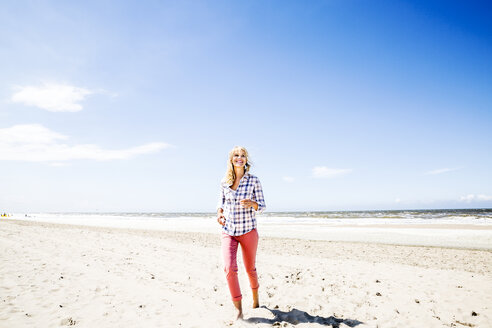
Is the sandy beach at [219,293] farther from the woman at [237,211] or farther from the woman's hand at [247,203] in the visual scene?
the woman's hand at [247,203]

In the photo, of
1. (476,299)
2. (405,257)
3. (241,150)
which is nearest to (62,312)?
(241,150)

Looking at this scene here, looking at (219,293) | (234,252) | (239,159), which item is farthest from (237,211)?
(219,293)

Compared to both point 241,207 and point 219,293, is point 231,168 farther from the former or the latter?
point 219,293

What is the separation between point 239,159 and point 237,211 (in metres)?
0.74

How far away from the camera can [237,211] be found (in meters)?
3.79

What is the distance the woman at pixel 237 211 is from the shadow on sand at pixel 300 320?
448mm

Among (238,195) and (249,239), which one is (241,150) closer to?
(238,195)

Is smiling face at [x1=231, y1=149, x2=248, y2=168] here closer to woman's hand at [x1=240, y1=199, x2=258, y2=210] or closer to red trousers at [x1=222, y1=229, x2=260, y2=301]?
woman's hand at [x1=240, y1=199, x2=258, y2=210]

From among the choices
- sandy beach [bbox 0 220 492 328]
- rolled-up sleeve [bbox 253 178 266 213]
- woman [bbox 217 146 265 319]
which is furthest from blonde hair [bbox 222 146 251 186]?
sandy beach [bbox 0 220 492 328]

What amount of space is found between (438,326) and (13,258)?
10110 mm

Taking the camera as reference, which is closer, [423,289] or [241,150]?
[241,150]

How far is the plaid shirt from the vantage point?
3773mm

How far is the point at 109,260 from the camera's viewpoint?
810 cm

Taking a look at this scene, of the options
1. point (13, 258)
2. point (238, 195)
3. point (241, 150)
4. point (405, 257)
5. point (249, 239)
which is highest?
point (241, 150)
